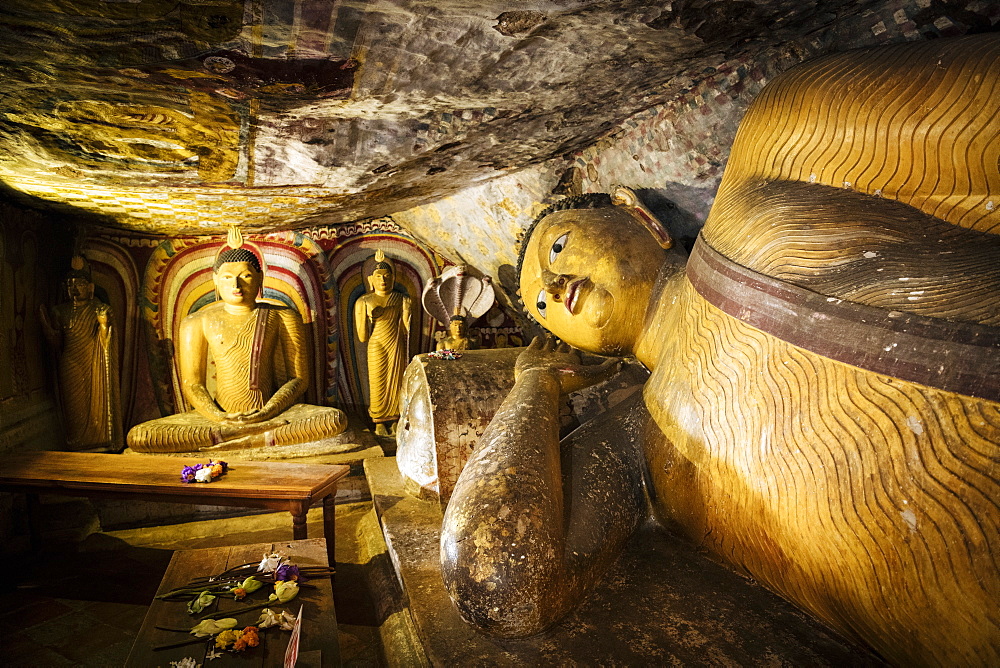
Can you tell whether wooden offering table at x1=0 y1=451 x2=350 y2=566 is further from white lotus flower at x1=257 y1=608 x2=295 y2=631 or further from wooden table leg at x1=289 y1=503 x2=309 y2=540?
white lotus flower at x1=257 y1=608 x2=295 y2=631

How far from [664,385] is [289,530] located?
3467mm

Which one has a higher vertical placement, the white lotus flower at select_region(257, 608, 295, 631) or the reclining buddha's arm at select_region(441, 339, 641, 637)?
the reclining buddha's arm at select_region(441, 339, 641, 637)

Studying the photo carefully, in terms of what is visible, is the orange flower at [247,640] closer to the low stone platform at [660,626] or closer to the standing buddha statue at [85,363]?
the low stone platform at [660,626]

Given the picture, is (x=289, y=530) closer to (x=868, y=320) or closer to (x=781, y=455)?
(x=781, y=455)

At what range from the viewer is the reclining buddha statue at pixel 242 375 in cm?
508

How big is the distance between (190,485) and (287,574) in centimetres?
121

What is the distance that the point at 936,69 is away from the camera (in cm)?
157

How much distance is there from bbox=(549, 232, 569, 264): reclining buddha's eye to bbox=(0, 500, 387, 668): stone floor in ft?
6.80

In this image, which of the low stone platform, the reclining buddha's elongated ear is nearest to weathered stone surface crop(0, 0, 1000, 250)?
the reclining buddha's elongated ear

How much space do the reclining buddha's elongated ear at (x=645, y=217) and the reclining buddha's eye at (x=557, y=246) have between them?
326 millimetres

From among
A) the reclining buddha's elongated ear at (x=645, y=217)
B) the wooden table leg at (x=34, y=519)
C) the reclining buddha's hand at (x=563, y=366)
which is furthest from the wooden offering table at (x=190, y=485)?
the reclining buddha's elongated ear at (x=645, y=217)

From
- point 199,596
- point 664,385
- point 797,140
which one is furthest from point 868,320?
point 199,596

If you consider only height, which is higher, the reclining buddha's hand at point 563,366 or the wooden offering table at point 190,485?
the reclining buddha's hand at point 563,366

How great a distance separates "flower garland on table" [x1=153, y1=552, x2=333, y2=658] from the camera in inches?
90.7
